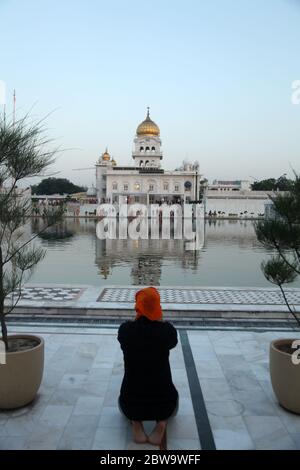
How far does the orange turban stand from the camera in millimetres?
2520

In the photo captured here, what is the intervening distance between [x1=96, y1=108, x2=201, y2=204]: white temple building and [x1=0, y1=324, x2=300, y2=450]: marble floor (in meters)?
46.7

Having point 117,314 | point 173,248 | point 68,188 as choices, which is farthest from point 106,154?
point 117,314

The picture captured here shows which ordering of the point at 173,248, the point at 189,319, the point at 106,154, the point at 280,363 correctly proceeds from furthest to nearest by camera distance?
the point at 106,154, the point at 173,248, the point at 189,319, the point at 280,363

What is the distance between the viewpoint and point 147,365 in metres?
2.54

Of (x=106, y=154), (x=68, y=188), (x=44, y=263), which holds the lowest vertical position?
(x=44, y=263)

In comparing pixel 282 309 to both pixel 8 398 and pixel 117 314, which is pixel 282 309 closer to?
pixel 117 314

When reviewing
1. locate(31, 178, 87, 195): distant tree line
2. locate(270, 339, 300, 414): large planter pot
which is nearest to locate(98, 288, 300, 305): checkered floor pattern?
locate(270, 339, 300, 414): large planter pot

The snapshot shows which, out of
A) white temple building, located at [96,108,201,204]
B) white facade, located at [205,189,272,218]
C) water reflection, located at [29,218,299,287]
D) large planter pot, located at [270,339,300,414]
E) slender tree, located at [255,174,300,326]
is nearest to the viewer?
large planter pot, located at [270,339,300,414]

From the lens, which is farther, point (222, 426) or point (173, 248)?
point (173, 248)

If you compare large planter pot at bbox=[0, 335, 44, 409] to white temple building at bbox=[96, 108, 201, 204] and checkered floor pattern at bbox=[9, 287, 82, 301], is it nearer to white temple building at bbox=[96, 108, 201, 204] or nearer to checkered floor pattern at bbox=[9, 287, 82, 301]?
checkered floor pattern at bbox=[9, 287, 82, 301]

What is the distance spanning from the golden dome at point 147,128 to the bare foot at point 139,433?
167 feet

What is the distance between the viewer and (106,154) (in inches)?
2292

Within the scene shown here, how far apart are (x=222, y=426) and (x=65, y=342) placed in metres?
2.10

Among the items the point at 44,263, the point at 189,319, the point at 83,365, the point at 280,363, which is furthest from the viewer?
the point at 44,263
